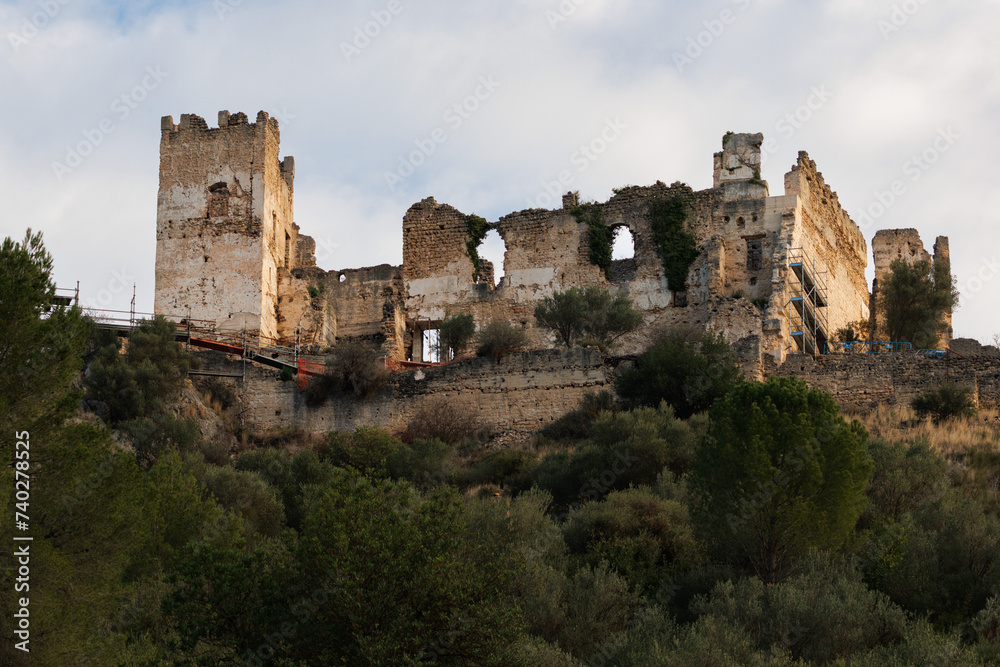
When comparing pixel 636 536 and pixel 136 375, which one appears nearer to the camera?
pixel 636 536

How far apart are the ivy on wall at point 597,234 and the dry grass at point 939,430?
405 inches

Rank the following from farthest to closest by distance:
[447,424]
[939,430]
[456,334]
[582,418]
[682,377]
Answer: [456,334] → [447,424] → [582,418] → [682,377] → [939,430]

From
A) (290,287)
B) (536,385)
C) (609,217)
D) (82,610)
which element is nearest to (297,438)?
(536,385)

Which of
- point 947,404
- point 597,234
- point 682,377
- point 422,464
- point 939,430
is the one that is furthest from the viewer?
point 597,234

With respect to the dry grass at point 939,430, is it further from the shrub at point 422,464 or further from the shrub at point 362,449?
the shrub at point 362,449

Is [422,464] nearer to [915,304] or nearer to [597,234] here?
[597,234]

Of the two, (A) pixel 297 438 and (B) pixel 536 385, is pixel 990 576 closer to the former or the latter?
(B) pixel 536 385

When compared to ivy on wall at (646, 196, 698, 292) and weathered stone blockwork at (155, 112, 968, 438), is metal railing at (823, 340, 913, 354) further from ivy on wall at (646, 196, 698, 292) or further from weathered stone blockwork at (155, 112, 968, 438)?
ivy on wall at (646, 196, 698, 292)

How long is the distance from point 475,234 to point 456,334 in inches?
168

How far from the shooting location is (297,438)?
1004 inches

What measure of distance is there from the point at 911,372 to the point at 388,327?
44.7 ft

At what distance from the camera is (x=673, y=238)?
101 feet

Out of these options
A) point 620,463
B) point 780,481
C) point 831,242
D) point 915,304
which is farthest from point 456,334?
point 780,481

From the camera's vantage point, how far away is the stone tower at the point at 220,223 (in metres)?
31.6
